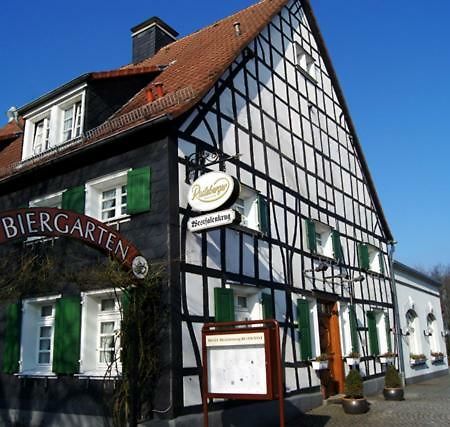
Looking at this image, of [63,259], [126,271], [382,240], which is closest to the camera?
[126,271]

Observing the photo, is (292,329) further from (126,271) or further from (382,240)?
(382,240)

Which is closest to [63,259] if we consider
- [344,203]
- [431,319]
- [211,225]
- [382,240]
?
[211,225]

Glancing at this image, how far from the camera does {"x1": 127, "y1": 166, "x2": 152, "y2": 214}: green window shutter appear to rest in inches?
354

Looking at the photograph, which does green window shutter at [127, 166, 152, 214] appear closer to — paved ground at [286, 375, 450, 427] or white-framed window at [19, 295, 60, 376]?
white-framed window at [19, 295, 60, 376]

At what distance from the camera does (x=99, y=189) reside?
1026 cm

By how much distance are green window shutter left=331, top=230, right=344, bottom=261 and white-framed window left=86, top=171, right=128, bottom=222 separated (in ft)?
22.0

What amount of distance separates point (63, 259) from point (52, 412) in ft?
9.07

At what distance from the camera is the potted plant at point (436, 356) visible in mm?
20188

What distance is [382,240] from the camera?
1830cm

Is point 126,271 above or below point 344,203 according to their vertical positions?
below

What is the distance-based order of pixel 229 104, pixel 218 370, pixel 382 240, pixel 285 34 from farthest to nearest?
1. pixel 382 240
2. pixel 285 34
3. pixel 229 104
4. pixel 218 370

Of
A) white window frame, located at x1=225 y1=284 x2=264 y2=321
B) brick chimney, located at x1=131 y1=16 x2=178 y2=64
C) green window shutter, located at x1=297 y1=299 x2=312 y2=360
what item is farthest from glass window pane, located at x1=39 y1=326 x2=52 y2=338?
brick chimney, located at x1=131 y1=16 x2=178 y2=64

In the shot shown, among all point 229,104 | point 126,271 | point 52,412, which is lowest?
point 52,412

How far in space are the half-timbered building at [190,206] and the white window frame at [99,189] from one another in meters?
0.03
